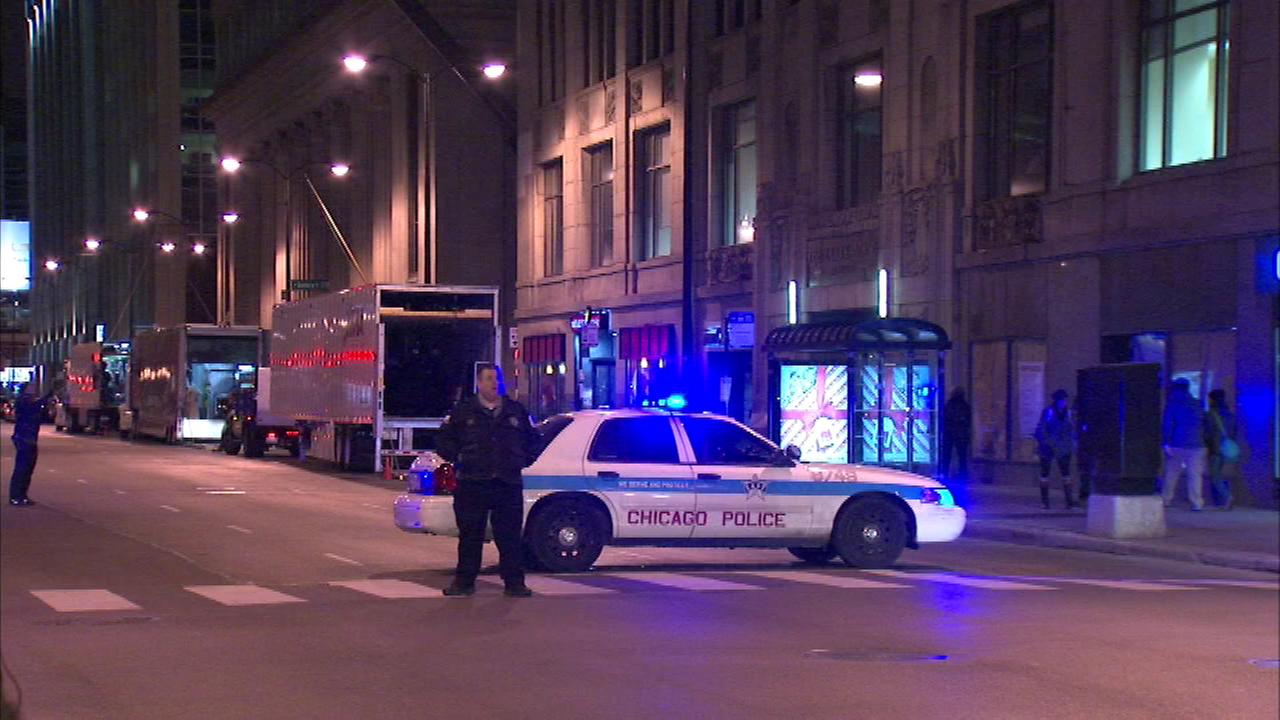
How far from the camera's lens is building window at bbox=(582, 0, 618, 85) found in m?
46.2

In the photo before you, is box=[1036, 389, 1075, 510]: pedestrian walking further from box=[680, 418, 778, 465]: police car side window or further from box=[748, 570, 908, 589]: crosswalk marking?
box=[748, 570, 908, 589]: crosswalk marking

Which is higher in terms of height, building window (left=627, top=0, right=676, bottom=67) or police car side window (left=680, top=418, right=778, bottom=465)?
building window (left=627, top=0, right=676, bottom=67)

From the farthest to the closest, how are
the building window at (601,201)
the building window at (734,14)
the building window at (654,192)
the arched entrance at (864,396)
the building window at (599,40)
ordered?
the building window at (601,201) → the building window at (599,40) → the building window at (654,192) → the building window at (734,14) → the arched entrance at (864,396)

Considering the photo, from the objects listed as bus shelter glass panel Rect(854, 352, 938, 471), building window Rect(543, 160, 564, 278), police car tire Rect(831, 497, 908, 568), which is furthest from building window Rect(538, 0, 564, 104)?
police car tire Rect(831, 497, 908, 568)

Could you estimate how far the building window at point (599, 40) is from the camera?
4622cm

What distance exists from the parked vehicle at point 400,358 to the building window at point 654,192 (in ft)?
38.1

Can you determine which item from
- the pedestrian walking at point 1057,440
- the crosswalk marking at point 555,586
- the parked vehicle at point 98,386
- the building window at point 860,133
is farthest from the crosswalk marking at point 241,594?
the parked vehicle at point 98,386

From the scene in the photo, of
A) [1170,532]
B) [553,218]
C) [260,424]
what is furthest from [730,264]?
[1170,532]

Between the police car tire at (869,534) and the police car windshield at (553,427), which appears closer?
the police car windshield at (553,427)

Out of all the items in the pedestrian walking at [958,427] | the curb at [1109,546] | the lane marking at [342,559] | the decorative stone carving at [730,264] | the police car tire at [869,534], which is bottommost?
the curb at [1109,546]

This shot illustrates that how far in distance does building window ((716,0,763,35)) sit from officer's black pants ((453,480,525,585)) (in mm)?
27528

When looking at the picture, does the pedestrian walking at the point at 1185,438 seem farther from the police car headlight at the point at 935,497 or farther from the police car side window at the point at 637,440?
the police car side window at the point at 637,440

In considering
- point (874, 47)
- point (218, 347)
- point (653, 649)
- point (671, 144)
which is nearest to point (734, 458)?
point (653, 649)

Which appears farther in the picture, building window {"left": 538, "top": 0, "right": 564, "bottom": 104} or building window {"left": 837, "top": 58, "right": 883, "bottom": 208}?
building window {"left": 538, "top": 0, "right": 564, "bottom": 104}
